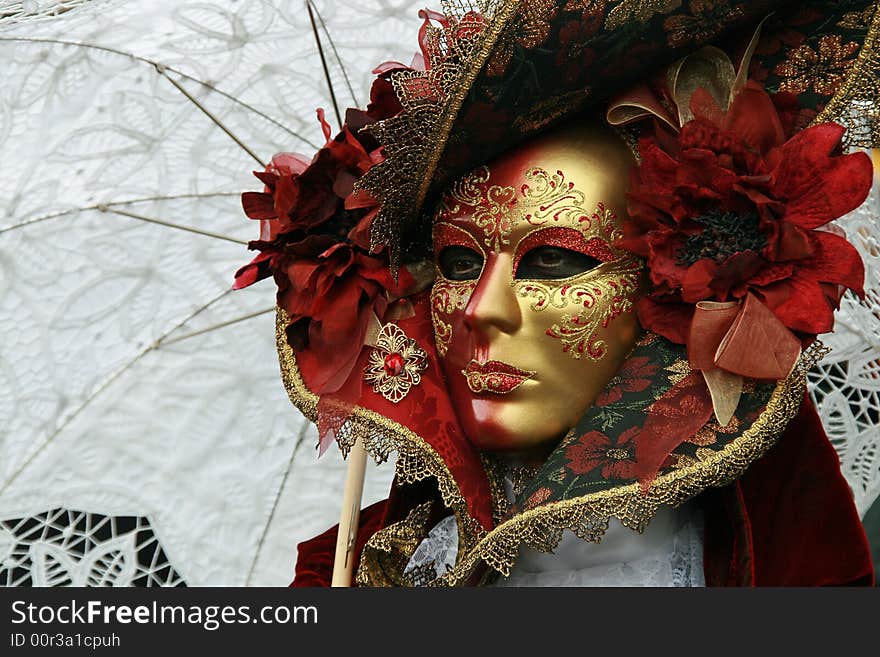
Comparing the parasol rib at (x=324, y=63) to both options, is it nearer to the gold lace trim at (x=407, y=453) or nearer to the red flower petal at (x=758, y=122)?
the gold lace trim at (x=407, y=453)

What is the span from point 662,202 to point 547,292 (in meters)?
0.25

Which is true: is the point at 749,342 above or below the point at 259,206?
below

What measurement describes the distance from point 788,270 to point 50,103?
157cm

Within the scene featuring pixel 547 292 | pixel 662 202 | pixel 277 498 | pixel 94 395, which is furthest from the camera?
pixel 277 498

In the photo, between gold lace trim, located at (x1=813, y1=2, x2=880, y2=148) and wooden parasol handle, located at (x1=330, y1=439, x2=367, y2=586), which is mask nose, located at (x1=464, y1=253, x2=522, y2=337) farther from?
gold lace trim, located at (x1=813, y1=2, x2=880, y2=148)

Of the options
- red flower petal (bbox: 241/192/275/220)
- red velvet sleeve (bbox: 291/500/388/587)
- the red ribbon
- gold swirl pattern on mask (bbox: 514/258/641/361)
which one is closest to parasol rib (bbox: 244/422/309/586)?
red velvet sleeve (bbox: 291/500/388/587)

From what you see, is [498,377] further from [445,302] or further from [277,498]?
[277,498]

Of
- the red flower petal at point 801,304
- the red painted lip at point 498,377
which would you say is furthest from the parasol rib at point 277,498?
the red flower petal at point 801,304

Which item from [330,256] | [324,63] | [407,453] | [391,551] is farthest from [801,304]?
[324,63]

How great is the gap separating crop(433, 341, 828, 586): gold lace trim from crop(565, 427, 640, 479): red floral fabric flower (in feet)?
0.11

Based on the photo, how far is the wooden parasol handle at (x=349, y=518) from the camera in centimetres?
239

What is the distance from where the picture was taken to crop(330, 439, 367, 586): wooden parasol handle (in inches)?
94.0

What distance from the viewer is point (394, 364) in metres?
2.28

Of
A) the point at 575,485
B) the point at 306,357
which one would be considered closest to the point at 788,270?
the point at 575,485
